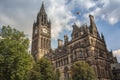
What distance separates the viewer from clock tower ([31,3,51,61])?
77.6 meters

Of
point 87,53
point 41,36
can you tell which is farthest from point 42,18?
point 87,53

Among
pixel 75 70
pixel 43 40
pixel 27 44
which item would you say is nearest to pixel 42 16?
pixel 43 40

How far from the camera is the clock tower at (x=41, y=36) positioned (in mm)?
77562

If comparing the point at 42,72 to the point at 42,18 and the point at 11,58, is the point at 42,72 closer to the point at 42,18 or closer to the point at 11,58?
the point at 11,58

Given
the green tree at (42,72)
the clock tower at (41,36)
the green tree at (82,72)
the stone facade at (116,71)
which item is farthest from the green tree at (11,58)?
the clock tower at (41,36)

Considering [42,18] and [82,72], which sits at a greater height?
[42,18]

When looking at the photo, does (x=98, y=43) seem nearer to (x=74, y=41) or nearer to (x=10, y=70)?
(x=74, y=41)

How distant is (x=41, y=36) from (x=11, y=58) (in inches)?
2345

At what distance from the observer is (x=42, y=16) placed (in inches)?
3585

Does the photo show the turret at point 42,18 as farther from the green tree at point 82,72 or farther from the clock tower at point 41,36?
the green tree at point 82,72

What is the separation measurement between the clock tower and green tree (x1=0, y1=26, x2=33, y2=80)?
49.9 metres

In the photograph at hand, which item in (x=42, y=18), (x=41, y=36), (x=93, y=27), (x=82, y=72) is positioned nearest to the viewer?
(x=82, y=72)

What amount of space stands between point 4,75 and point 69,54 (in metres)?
33.4

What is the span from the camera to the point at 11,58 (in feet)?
73.8
